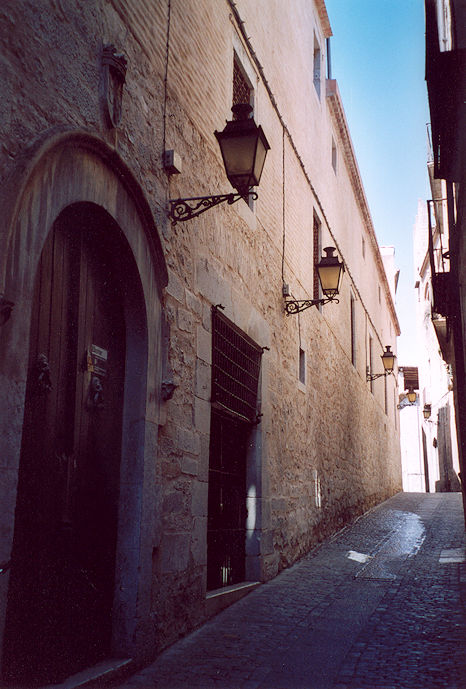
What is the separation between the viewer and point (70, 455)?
12.8 ft

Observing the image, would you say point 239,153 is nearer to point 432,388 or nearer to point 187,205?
point 187,205

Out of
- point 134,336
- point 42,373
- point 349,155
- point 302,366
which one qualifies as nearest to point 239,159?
point 134,336

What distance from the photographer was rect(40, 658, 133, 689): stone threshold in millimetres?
3527

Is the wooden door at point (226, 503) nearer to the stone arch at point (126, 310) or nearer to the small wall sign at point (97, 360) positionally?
the stone arch at point (126, 310)

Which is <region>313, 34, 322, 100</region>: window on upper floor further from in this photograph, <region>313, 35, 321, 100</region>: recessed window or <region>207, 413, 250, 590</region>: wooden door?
<region>207, 413, 250, 590</region>: wooden door

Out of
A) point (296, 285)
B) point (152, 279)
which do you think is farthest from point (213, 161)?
point (296, 285)

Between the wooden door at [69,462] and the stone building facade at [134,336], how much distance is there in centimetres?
1

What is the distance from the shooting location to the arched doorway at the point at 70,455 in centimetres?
349

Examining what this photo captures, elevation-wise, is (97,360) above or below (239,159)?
below

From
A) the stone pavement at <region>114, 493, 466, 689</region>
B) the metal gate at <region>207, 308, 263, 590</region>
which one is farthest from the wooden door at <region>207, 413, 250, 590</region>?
the stone pavement at <region>114, 493, 466, 689</region>

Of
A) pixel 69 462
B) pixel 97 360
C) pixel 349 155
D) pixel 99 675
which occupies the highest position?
pixel 349 155

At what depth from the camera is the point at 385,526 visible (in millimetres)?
12375

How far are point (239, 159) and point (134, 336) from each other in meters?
1.48

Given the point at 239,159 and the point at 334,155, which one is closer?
the point at 239,159
